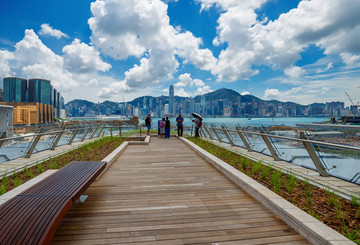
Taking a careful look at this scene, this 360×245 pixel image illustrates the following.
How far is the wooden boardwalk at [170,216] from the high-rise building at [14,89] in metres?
204

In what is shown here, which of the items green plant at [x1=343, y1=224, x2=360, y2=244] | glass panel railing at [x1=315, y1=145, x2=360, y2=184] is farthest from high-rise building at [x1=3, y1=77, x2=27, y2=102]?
green plant at [x1=343, y1=224, x2=360, y2=244]

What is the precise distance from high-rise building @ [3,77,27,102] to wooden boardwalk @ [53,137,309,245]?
203965 mm

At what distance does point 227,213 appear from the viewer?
111 inches

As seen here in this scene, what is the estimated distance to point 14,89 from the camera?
16012 centimetres

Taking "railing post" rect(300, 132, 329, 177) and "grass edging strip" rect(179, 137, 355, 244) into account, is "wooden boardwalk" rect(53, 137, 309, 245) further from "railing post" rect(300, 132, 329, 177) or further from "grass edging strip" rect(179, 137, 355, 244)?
"railing post" rect(300, 132, 329, 177)

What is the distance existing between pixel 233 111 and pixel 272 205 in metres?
146

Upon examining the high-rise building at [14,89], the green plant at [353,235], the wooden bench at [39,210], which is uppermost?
the high-rise building at [14,89]

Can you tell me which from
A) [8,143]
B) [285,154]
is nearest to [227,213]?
[285,154]

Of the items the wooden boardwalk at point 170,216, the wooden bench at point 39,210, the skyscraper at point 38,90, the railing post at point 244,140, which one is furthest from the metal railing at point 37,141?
the skyscraper at point 38,90

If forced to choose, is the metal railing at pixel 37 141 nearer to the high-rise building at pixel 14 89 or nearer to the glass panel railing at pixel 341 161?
the glass panel railing at pixel 341 161

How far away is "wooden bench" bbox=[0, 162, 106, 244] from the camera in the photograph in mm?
1708

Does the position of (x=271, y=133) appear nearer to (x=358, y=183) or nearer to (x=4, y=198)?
(x=358, y=183)

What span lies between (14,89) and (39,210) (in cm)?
20964

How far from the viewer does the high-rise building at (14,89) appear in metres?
156
